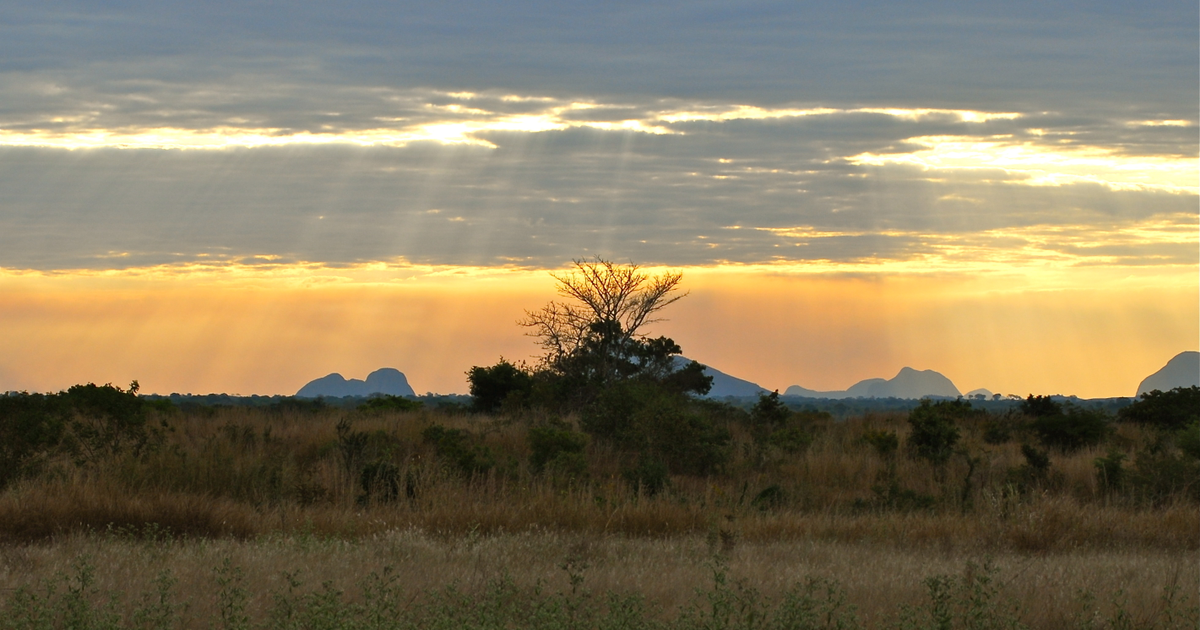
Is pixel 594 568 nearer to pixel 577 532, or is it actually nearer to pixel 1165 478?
pixel 577 532

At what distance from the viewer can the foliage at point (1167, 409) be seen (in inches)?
1067

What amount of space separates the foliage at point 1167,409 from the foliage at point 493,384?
59.8ft

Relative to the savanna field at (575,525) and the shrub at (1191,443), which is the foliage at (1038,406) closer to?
the savanna field at (575,525)

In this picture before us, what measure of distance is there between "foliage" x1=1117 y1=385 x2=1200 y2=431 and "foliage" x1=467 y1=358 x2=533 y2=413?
18.2 meters

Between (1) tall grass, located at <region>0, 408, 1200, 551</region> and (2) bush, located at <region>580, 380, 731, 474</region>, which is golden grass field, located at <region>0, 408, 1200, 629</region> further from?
(2) bush, located at <region>580, 380, 731, 474</region>

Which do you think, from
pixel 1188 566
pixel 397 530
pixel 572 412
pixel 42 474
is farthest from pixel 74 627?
pixel 572 412

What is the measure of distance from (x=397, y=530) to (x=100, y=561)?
10.1 feet

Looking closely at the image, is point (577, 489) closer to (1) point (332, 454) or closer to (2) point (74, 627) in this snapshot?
(1) point (332, 454)

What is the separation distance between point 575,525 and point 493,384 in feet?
75.7

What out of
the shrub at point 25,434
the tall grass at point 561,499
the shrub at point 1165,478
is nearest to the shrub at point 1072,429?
the tall grass at point 561,499

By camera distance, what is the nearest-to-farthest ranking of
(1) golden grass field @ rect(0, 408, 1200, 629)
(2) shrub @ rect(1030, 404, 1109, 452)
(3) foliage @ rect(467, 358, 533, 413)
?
(1) golden grass field @ rect(0, 408, 1200, 629) → (2) shrub @ rect(1030, 404, 1109, 452) → (3) foliage @ rect(467, 358, 533, 413)

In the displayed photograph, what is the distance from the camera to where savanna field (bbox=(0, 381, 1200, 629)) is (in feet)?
24.6

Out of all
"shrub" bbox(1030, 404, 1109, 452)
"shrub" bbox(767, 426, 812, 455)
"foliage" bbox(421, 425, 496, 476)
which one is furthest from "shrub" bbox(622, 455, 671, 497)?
"shrub" bbox(1030, 404, 1109, 452)

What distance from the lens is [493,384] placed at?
1389 inches
